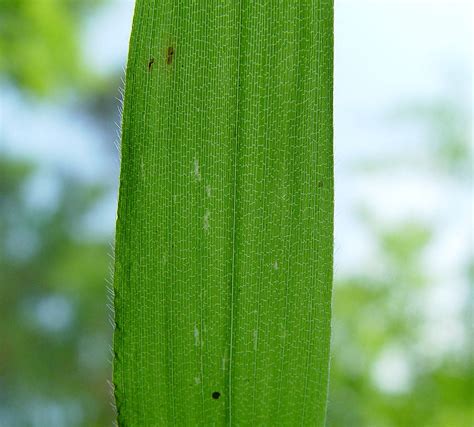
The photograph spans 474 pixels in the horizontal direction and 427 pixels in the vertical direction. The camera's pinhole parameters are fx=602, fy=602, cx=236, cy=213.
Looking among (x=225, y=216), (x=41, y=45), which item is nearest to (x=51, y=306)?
(x=41, y=45)

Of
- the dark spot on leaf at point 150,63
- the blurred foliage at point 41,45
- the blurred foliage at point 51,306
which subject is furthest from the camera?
the blurred foliage at point 51,306

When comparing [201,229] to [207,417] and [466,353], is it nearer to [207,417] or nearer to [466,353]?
[207,417]

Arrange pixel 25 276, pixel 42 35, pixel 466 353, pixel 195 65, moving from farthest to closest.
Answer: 1. pixel 25 276
2. pixel 42 35
3. pixel 466 353
4. pixel 195 65

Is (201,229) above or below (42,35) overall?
below

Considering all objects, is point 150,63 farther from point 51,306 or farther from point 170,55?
point 51,306

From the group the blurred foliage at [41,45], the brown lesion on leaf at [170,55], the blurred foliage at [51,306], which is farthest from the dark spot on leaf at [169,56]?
the blurred foliage at [51,306]

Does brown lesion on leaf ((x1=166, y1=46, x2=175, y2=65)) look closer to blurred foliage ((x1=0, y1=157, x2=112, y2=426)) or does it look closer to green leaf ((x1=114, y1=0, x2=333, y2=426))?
green leaf ((x1=114, y1=0, x2=333, y2=426))

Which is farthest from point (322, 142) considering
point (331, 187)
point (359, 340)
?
point (359, 340)

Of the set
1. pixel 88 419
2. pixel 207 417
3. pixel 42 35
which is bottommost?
pixel 88 419

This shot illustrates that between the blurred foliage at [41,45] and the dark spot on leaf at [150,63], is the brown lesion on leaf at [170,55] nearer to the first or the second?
the dark spot on leaf at [150,63]
